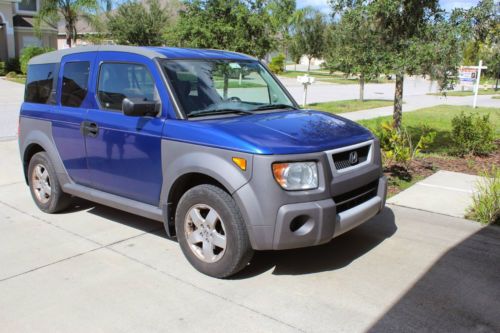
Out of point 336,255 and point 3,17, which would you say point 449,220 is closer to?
point 336,255

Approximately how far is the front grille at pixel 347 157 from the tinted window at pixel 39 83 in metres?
3.43

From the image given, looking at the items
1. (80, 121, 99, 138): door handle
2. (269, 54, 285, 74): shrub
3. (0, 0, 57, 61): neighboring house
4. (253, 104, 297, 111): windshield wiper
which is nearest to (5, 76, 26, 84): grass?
(0, 0, 57, 61): neighboring house

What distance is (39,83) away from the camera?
5.79m

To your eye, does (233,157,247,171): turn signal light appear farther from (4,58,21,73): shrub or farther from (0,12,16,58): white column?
(0,12,16,58): white column

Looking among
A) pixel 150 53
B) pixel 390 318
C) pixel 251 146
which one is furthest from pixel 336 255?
pixel 150 53

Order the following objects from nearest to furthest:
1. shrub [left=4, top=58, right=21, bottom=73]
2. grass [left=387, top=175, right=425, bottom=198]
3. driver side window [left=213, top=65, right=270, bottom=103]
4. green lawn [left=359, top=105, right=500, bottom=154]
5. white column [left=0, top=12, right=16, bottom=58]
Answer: driver side window [left=213, top=65, right=270, bottom=103] < grass [left=387, top=175, right=425, bottom=198] < green lawn [left=359, top=105, right=500, bottom=154] < shrub [left=4, top=58, right=21, bottom=73] < white column [left=0, top=12, right=16, bottom=58]

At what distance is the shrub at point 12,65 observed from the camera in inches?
1250

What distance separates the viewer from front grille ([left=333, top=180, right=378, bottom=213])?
4031mm

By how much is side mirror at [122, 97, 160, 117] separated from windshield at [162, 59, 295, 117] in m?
0.23

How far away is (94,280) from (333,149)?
2223 millimetres

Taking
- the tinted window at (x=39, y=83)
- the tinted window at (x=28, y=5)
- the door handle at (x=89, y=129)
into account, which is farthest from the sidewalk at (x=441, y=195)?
the tinted window at (x=28, y=5)

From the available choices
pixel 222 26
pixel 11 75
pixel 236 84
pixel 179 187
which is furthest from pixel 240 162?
pixel 11 75

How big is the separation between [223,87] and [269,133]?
126 cm

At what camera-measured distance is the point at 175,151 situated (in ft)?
13.6
